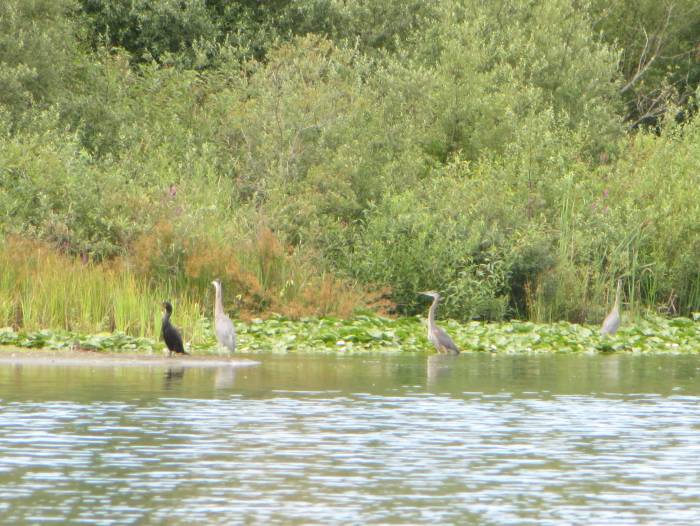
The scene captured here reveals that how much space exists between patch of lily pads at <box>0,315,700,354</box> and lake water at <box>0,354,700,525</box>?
2.23 meters

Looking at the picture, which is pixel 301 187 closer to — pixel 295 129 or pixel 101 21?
pixel 295 129

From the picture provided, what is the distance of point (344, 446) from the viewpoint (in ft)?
46.3

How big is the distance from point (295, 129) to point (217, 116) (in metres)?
4.37

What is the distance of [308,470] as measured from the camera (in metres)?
12.7

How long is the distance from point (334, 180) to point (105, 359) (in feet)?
38.4

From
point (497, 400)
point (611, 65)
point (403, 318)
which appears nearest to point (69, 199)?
point (403, 318)

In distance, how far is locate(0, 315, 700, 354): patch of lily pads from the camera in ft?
79.5

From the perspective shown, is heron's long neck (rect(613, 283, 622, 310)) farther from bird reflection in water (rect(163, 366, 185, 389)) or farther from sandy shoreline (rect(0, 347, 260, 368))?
bird reflection in water (rect(163, 366, 185, 389))

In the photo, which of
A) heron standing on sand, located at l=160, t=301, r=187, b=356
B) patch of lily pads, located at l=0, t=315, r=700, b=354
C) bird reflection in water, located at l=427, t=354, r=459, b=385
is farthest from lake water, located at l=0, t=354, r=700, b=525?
patch of lily pads, located at l=0, t=315, r=700, b=354

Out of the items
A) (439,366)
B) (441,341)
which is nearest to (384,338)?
(441,341)

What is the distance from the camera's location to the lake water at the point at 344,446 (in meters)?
11.0

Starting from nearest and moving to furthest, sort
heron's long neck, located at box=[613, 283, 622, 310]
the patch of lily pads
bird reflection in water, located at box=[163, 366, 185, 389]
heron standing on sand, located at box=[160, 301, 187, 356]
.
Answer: bird reflection in water, located at box=[163, 366, 185, 389]
heron standing on sand, located at box=[160, 301, 187, 356]
the patch of lily pads
heron's long neck, located at box=[613, 283, 622, 310]

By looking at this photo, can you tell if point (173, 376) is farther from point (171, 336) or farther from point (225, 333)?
point (225, 333)

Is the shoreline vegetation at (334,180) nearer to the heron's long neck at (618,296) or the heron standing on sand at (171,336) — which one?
the heron's long neck at (618,296)
